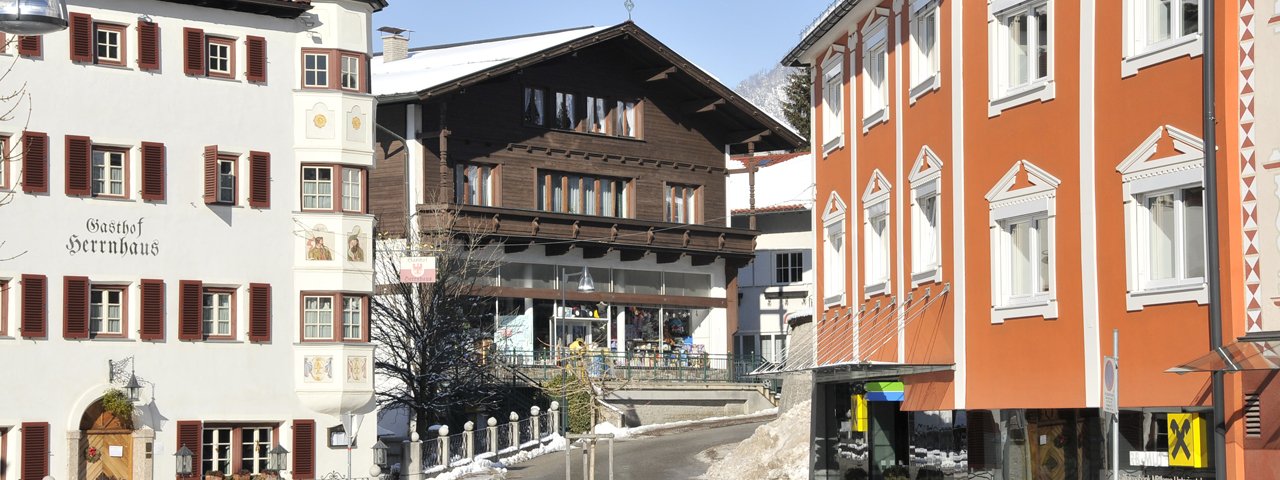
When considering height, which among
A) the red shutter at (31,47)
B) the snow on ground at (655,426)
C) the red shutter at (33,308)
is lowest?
the snow on ground at (655,426)

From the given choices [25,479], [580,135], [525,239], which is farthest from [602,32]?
[25,479]

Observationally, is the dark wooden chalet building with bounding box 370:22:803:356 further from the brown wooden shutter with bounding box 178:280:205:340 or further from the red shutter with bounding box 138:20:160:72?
the brown wooden shutter with bounding box 178:280:205:340

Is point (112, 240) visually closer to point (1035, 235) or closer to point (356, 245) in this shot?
point (356, 245)

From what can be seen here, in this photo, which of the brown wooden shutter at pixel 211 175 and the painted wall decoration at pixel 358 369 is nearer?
the brown wooden shutter at pixel 211 175

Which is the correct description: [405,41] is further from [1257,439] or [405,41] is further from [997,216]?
[1257,439]

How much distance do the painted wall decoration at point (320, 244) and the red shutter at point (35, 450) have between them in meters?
7.23

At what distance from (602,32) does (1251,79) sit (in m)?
39.8

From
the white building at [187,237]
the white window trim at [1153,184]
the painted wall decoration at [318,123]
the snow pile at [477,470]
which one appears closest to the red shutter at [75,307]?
the white building at [187,237]

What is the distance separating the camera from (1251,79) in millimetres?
19688

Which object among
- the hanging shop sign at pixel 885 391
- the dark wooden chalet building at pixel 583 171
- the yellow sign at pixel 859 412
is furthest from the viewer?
the dark wooden chalet building at pixel 583 171

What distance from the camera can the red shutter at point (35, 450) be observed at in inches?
1527

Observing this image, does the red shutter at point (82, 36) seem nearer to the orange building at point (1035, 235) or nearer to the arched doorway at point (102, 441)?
the arched doorway at point (102, 441)

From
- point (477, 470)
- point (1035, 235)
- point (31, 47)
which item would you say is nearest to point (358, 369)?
point (477, 470)

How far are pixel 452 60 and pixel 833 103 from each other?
2733 cm
